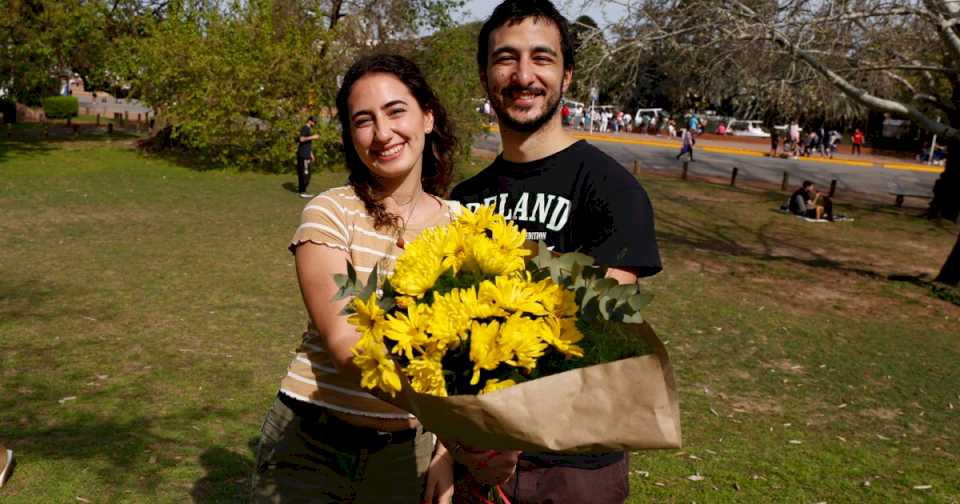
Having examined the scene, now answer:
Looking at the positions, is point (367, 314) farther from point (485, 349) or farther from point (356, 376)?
point (356, 376)

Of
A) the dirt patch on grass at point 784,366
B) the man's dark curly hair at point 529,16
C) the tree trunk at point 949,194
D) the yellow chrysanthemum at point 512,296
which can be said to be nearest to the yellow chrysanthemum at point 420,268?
the yellow chrysanthemum at point 512,296

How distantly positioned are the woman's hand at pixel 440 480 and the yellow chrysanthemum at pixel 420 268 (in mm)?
901

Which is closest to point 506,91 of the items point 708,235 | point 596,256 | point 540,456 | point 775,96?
point 596,256

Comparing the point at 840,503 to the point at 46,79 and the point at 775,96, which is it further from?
the point at 46,79

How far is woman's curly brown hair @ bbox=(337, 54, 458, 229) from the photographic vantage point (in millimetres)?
2504

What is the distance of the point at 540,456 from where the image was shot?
7.94 ft

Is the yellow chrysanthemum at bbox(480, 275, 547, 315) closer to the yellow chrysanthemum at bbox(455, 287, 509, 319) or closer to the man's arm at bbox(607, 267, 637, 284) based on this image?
the yellow chrysanthemum at bbox(455, 287, 509, 319)

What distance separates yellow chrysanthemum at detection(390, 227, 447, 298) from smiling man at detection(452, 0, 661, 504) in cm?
61

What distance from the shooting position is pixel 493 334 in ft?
5.68

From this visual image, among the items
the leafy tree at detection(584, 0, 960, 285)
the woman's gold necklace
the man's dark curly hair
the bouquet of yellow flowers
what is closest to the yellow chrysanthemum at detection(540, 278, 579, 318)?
the bouquet of yellow flowers

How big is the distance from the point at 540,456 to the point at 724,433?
13.6 ft

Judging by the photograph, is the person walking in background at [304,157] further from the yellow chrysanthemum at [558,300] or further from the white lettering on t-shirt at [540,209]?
the yellow chrysanthemum at [558,300]

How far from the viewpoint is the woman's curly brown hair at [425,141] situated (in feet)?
8.21

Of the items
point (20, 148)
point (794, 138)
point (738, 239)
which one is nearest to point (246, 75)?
point (20, 148)
